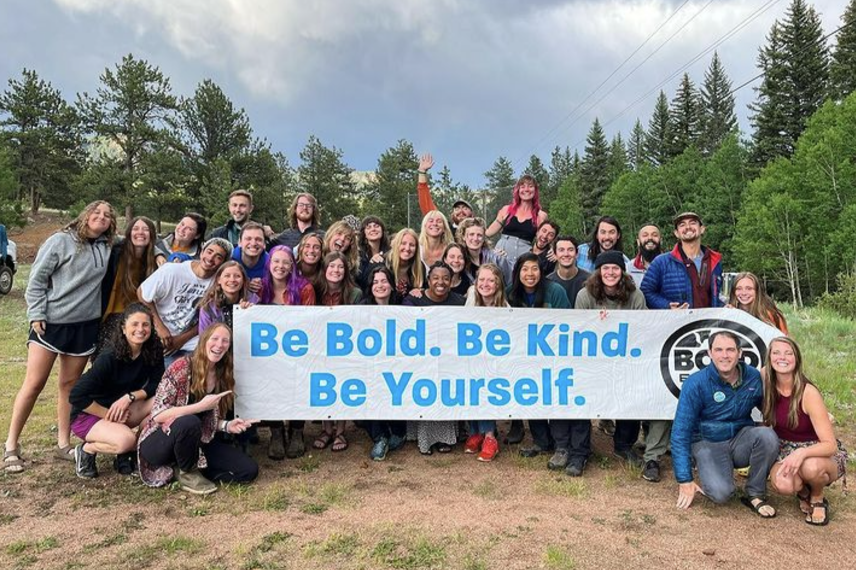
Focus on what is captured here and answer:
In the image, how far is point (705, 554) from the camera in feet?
10.8

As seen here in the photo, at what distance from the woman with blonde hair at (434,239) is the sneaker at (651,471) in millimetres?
2562

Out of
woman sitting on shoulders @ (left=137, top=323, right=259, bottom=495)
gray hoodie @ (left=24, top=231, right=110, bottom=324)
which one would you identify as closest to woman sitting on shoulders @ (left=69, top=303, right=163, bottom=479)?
woman sitting on shoulders @ (left=137, top=323, right=259, bottom=495)

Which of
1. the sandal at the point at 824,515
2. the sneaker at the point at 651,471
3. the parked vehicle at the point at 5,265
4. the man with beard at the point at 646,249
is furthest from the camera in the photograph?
the parked vehicle at the point at 5,265

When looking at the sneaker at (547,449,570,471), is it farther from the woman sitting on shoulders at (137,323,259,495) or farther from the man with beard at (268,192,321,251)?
the man with beard at (268,192,321,251)

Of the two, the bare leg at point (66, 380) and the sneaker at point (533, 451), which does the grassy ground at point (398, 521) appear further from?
the bare leg at point (66, 380)

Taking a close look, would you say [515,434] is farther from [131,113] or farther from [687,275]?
[131,113]

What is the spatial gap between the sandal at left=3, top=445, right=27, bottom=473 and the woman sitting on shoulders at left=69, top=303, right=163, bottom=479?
0.53m

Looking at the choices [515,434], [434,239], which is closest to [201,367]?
[434,239]

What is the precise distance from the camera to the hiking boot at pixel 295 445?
483 centimetres

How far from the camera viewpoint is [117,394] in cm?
424

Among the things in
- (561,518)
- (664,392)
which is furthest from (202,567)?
(664,392)

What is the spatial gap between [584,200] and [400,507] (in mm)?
64647

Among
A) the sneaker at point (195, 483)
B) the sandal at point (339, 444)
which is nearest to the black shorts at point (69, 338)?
the sneaker at point (195, 483)

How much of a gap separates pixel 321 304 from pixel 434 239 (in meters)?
1.32
